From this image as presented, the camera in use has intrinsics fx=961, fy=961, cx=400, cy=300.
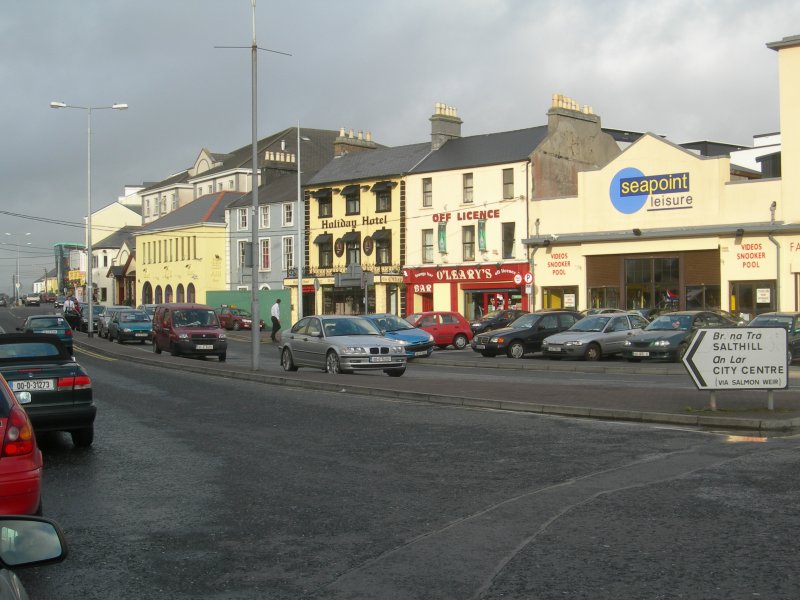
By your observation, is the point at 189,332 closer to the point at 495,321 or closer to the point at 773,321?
the point at 495,321

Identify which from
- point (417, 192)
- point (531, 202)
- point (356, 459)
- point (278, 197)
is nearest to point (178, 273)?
point (278, 197)

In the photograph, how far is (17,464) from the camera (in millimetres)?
6477

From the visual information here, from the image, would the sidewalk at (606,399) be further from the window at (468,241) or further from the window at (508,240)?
the window at (468,241)

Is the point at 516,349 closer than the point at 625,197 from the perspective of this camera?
Yes

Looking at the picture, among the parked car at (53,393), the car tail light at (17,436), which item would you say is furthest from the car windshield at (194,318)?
the car tail light at (17,436)

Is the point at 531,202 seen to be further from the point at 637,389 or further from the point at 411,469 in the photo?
the point at 411,469

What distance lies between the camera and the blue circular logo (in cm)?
4584

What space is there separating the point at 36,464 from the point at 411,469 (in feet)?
15.0

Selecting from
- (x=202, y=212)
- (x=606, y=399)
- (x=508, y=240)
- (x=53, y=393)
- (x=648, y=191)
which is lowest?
(x=606, y=399)

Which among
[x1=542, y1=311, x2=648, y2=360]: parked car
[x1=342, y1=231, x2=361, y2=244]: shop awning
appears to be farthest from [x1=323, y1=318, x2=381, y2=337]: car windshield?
[x1=342, y1=231, x2=361, y2=244]: shop awning

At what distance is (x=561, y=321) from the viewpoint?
34.5 m

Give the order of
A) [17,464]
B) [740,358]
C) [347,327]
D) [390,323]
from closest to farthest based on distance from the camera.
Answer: [17,464] → [740,358] → [347,327] → [390,323]

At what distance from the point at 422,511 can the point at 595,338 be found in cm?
2338

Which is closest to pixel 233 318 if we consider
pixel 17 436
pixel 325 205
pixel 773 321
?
pixel 325 205
